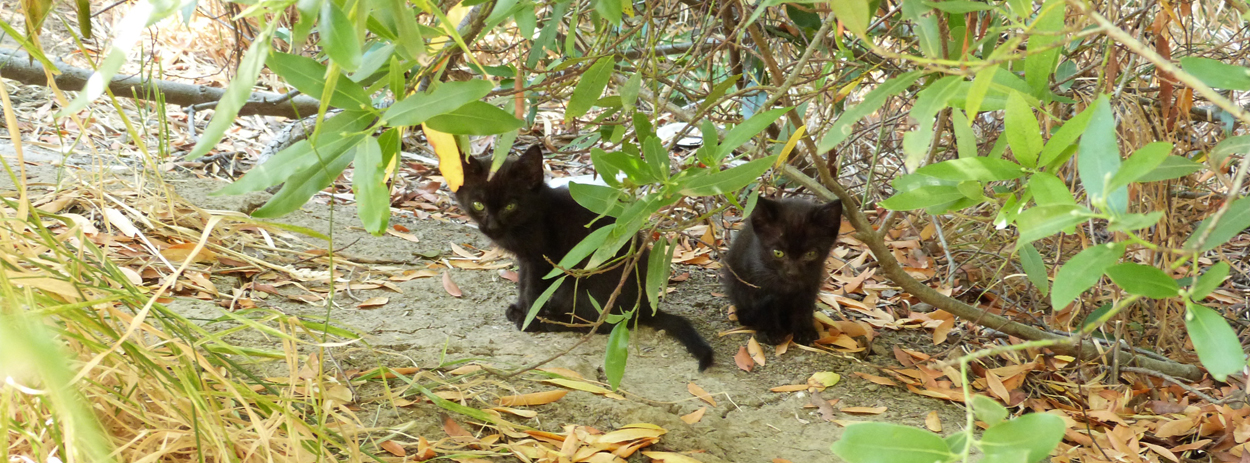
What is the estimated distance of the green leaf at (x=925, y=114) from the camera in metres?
0.98

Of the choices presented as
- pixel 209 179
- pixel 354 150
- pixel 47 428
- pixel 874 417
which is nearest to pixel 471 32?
pixel 354 150

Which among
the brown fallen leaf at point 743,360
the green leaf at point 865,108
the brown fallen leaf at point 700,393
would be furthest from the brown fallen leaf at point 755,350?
the green leaf at point 865,108

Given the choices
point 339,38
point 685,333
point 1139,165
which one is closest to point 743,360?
point 685,333

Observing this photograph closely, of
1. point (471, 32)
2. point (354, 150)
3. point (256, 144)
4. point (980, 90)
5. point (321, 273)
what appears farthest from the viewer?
point (256, 144)

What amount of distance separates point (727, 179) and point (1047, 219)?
798 mm

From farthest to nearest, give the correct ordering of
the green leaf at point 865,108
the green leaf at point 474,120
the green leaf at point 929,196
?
the green leaf at point 929,196
the green leaf at point 474,120
the green leaf at point 865,108

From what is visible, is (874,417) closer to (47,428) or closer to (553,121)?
(47,428)

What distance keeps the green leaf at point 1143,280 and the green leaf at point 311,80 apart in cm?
107

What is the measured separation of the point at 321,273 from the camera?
11.3 feet

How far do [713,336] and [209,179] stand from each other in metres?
2.67

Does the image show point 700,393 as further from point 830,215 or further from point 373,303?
point 373,303

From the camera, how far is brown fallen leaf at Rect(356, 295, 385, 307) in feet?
10.7

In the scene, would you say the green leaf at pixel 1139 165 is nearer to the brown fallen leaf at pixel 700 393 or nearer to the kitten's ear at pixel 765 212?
the brown fallen leaf at pixel 700 393

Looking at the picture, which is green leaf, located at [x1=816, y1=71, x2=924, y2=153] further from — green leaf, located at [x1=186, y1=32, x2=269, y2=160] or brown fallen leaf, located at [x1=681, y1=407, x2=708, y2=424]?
brown fallen leaf, located at [x1=681, y1=407, x2=708, y2=424]
